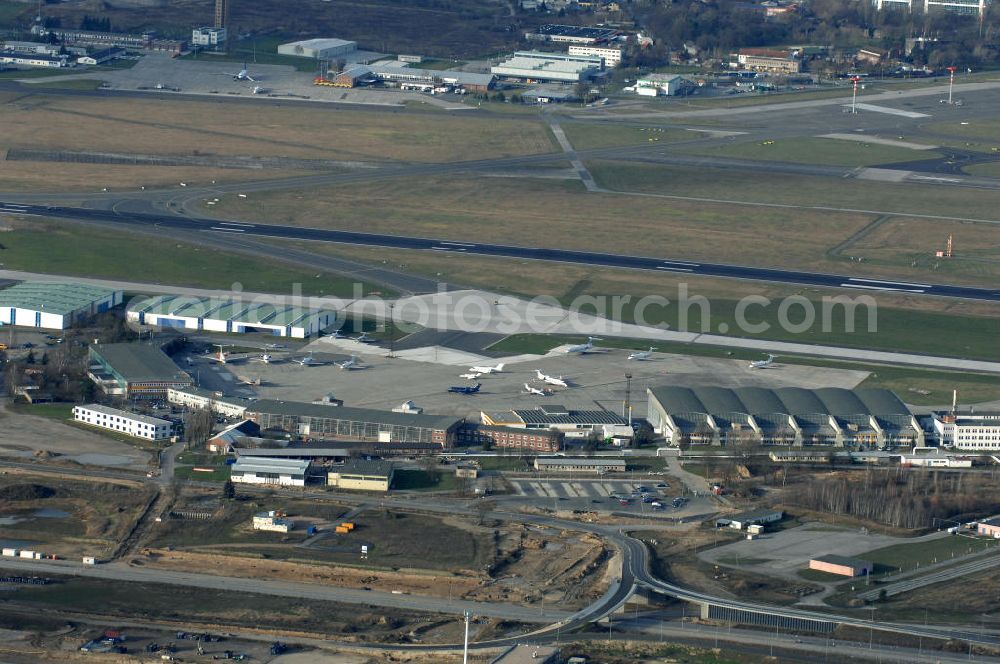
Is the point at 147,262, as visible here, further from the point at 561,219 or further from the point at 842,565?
the point at 842,565

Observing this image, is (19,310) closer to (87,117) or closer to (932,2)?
(87,117)

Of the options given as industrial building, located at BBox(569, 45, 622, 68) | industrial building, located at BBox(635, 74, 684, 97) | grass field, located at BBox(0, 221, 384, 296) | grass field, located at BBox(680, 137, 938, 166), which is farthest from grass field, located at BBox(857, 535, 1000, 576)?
industrial building, located at BBox(569, 45, 622, 68)

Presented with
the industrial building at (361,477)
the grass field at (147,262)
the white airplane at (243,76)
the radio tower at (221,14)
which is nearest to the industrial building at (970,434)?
the industrial building at (361,477)

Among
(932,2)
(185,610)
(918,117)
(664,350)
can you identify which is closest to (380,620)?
(185,610)

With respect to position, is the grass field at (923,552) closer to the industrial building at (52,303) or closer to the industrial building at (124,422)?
the industrial building at (124,422)

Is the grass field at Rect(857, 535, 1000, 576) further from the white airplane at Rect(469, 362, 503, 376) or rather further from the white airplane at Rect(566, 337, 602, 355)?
the white airplane at Rect(566, 337, 602, 355)
